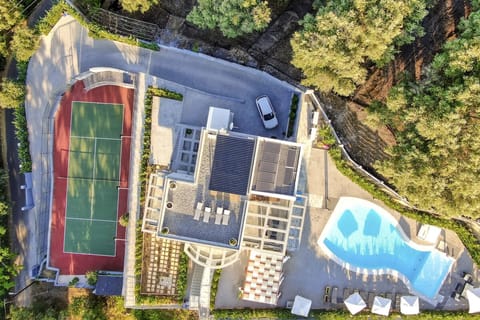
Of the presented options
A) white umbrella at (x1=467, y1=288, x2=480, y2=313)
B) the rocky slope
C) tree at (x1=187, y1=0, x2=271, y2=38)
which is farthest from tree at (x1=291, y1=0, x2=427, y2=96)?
white umbrella at (x1=467, y1=288, x2=480, y2=313)

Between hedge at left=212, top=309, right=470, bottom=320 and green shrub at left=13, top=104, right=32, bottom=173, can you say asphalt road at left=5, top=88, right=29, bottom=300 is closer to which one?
green shrub at left=13, top=104, right=32, bottom=173

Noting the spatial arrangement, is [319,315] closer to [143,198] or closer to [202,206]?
[202,206]

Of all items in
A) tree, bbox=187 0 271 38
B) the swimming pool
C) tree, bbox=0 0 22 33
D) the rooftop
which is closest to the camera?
the rooftop

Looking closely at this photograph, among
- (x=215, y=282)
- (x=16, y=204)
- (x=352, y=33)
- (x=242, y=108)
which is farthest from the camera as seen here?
(x=16, y=204)

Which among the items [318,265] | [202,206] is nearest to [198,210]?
[202,206]

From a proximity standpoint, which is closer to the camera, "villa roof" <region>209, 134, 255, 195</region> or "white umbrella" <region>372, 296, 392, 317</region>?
"villa roof" <region>209, 134, 255, 195</region>

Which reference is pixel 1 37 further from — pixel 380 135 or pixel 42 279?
pixel 380 135

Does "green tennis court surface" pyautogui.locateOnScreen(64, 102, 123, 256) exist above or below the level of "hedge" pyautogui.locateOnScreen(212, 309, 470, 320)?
above
